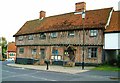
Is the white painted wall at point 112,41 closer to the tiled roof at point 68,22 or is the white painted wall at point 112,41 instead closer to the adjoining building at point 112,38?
the adjoining building at point 112,38

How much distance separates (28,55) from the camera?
43.2m

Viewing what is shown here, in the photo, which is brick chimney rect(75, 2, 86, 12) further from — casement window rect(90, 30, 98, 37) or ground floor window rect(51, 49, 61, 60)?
ground floor window rect(51, 49, 61, 60)

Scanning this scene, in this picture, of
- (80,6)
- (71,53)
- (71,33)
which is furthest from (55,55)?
(80,6)

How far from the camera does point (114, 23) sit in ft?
106

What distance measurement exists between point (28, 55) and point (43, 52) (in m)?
5.10

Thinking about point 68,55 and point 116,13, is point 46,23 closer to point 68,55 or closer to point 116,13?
point 68,55

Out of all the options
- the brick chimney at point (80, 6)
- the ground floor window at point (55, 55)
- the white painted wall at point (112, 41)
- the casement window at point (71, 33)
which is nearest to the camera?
the white painted wall at point (112, 41)

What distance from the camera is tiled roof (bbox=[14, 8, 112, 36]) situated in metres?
33.2

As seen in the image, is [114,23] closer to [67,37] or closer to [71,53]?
[67,37]

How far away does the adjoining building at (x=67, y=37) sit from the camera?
104 feet

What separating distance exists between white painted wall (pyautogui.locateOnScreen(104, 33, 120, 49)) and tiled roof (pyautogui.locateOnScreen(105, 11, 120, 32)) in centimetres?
70

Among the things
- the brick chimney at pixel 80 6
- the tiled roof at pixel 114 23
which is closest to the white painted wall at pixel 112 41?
the tiled roof at pixel 114 23

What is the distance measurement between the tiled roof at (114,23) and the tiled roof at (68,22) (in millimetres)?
1029

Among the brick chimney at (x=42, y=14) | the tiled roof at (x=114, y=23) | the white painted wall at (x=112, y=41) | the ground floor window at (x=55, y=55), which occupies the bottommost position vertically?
the ground floor window at (x=55, y=55)
